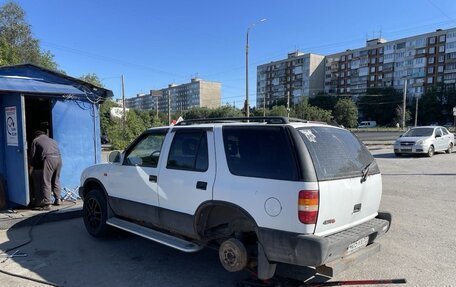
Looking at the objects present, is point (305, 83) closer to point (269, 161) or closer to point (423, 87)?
point (423, 87)

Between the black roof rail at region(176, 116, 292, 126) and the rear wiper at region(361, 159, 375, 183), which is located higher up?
the black roof rail at region(176, 116, 292, 126)

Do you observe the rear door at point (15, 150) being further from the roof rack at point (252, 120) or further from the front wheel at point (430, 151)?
the front wheel at point (430, 151)

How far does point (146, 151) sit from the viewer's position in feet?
17.5

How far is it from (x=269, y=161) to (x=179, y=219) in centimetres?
148

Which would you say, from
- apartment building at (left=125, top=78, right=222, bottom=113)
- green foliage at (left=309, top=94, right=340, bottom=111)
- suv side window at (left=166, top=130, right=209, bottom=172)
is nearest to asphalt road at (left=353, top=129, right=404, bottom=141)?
suv side window at (left=166, top=130, right=209, bottom=172)

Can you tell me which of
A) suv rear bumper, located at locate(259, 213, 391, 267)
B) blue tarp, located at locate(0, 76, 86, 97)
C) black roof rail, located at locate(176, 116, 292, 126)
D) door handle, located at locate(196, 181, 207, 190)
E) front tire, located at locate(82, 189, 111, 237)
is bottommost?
front tire, located at locate(82, 189, 111, 237)

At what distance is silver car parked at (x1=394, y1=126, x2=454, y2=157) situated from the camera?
18969mm

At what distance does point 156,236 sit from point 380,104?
111m

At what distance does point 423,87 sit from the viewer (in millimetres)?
105000

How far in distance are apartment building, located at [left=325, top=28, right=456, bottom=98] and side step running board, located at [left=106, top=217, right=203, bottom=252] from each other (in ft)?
369

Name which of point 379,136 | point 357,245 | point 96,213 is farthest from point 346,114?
point 357,245

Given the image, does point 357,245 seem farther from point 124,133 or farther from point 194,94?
point 194,94

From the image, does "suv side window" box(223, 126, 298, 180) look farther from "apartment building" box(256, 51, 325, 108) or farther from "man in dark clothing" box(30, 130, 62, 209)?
"apartment building" box(256, 51, 325, 108)

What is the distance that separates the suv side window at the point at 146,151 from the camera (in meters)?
5.03
